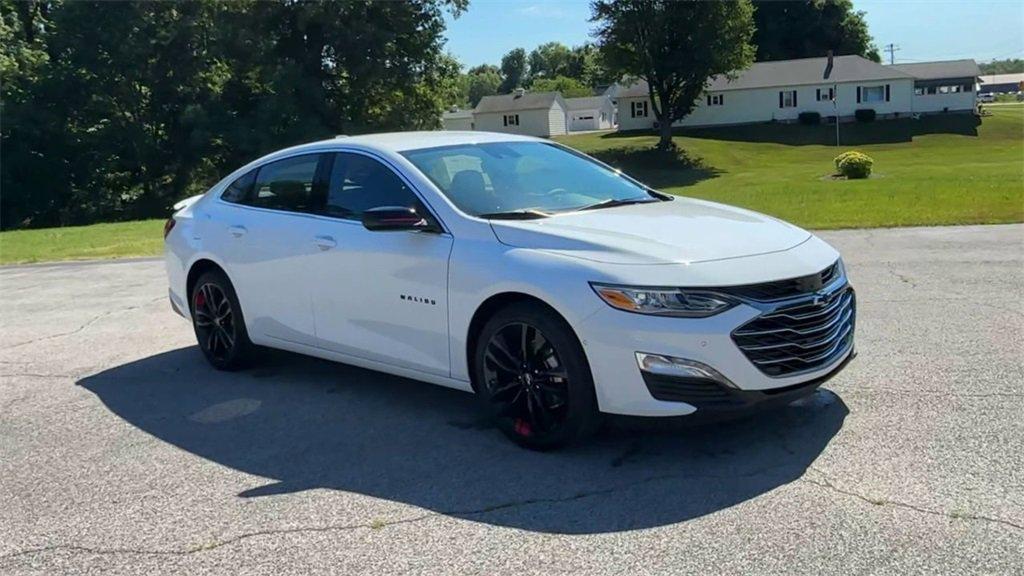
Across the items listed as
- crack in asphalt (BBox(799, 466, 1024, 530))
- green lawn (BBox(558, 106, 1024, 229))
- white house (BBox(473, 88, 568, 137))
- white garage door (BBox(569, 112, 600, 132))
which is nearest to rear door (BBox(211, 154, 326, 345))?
crack in asphalt (BBox(799, 466, 1024, 530))

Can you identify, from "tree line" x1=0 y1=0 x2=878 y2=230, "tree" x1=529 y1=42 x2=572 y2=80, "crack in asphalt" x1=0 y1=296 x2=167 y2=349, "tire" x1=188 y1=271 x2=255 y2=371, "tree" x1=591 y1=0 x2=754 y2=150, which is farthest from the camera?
"tree" x1=529 y1=42 x2=572 y2=80

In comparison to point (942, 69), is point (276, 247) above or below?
below

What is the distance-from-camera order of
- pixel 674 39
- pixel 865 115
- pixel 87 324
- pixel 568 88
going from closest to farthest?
pixel 87 324, pixel 674 39, pixel 865 115, pixel 568 88

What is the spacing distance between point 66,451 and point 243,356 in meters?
1.62

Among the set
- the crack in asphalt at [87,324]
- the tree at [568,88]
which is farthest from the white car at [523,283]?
the tree at [568,88]

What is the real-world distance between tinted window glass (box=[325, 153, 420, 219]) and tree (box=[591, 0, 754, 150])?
5195cm

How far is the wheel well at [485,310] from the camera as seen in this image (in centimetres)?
465


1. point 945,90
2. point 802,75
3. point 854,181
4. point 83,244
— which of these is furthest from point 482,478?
point 945,90

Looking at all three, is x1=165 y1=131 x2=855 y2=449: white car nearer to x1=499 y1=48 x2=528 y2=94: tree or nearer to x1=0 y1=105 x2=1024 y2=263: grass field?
x1=0 y1=105 x2=1024 y2=263: grass field

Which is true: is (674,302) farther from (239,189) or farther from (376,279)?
(239,189)

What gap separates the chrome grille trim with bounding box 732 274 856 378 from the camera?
13.9 ft

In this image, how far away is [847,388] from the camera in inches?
218

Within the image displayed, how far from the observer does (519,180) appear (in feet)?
18.1

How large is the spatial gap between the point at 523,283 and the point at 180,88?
130ft
